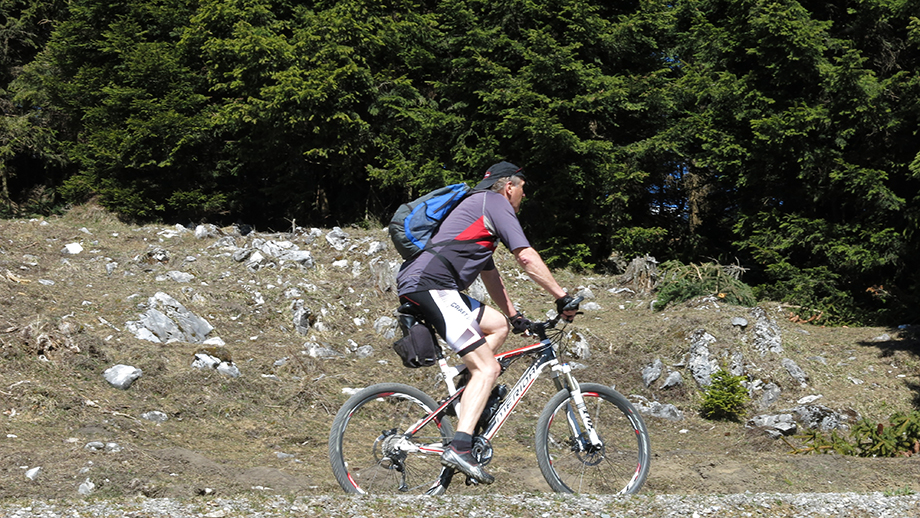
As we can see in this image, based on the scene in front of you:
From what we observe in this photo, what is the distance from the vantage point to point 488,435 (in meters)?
4.41

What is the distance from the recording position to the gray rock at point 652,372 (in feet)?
29.8

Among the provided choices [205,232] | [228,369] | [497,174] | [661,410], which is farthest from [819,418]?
[205,232]

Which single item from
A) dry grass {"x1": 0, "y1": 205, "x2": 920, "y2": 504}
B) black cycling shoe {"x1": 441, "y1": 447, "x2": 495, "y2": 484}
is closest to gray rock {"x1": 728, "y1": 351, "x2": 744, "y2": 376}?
dry grass {"x1": 0, "y1": 205, "x2": 920, "y2": 504}

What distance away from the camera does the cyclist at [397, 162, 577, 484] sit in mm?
4223

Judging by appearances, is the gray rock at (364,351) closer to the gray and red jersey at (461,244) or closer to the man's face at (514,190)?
the gray and red jersey at (461,244)

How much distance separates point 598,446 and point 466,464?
897 millimetres

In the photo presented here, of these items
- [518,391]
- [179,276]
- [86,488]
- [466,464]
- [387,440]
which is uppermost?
[518,391]

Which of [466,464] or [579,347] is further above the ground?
[466,464]

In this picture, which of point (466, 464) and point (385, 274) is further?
point (385, 274)

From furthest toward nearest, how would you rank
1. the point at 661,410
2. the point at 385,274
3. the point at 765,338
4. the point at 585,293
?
1. the point at 585,293
2. the point at 385,274
3. the point at 765,338
4. the point at 661,410

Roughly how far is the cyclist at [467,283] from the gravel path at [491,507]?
0.38 meters

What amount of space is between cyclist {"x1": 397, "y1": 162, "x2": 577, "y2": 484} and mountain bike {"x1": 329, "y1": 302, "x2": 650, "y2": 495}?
143 mm

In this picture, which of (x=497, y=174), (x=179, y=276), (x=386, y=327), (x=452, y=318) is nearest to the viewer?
(x=452, y=318)

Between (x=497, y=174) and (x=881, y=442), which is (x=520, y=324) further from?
(x=881, y=442)
